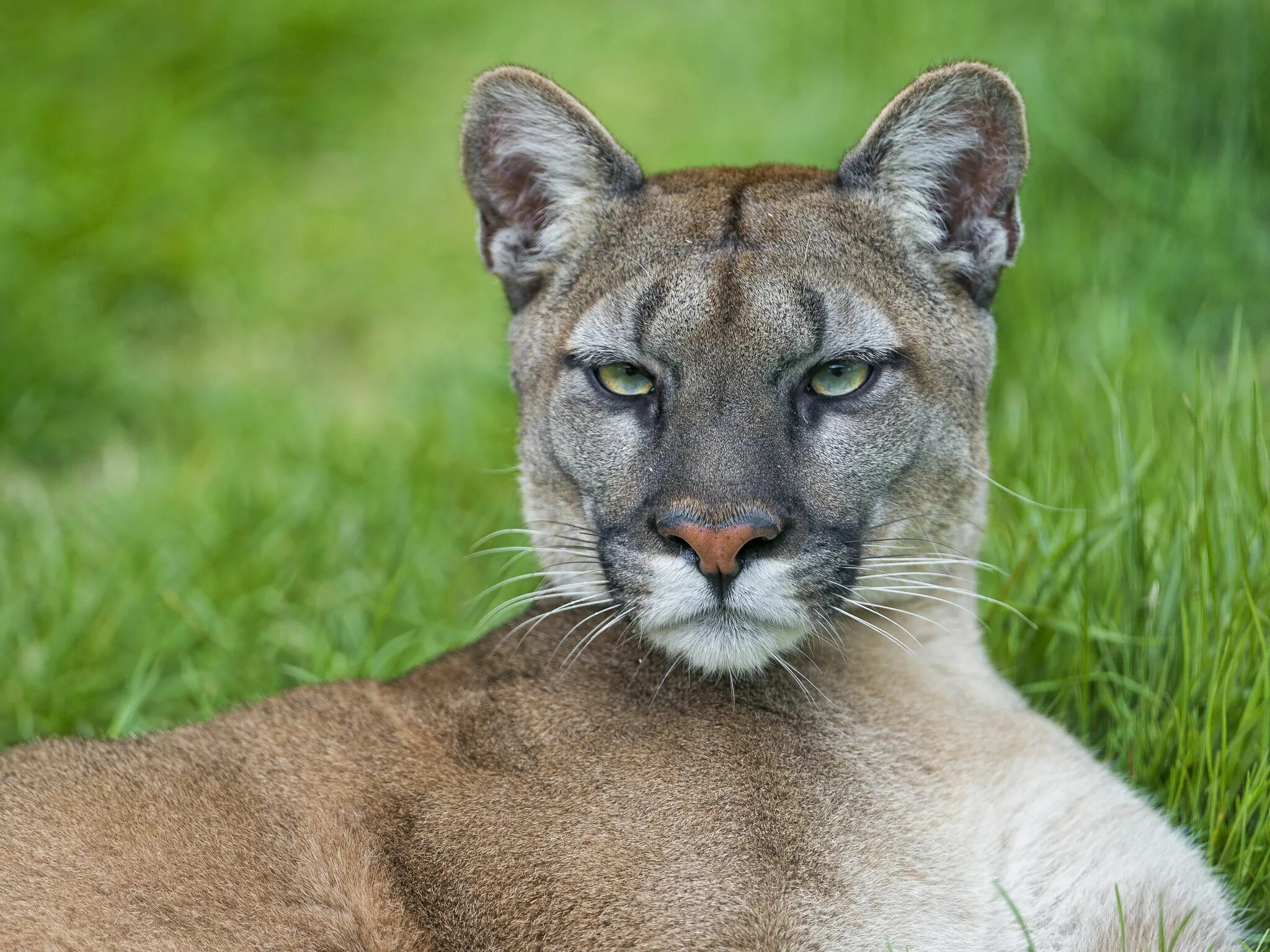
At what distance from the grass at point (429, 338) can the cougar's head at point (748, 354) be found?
82cm

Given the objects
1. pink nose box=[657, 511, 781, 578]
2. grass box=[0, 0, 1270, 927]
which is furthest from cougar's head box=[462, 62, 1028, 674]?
grass box=[0, 0, 1270, 927]

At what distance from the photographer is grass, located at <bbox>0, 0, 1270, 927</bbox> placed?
441 centimetres

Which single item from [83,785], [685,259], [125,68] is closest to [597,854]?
[83,785]

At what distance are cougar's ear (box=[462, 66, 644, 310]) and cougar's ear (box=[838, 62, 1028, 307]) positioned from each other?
67cm

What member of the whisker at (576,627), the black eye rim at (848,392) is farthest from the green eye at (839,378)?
the whisker at (576,627)

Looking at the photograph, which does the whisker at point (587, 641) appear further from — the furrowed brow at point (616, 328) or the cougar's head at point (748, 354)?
the furrowed brow at point (616, 328)

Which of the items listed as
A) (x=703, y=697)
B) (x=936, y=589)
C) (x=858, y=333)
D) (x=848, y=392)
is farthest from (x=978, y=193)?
(x=703, y=697)

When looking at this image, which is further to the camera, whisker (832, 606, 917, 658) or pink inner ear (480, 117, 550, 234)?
pink inner ear (480, 117, 550, 234)

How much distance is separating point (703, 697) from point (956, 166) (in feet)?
5.19

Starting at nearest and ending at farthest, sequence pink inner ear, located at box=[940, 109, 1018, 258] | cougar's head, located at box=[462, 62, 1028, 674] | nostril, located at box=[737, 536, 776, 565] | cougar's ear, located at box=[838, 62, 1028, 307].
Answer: nostril, located at box=[737, 536, 776, 565] < cougar's head, located at box=[462, 62, 1028, 674] < cougar's ear, located at box=[838, 62, 1028, 307] < pink inner ear, located at box=[940, 109, 1018, 258]

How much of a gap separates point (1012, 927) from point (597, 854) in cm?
94

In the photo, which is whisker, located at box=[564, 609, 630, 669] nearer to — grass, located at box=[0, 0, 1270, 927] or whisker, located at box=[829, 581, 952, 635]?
whisker, located at box=[829, 581, 952, 635]

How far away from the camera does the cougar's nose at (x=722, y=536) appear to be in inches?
126

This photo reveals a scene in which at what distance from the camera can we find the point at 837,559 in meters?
3.43
